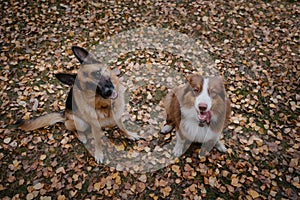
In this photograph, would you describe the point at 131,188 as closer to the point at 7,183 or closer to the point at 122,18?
the point at 7,183

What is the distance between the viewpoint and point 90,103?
140 inches

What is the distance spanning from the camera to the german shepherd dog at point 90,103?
11.0 feet

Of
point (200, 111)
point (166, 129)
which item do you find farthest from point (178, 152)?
point (200, 111)

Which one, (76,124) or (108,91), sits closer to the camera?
(108,91)

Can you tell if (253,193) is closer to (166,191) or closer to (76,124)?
(166,191)

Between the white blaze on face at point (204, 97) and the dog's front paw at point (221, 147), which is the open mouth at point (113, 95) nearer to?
the white blaze on face at point (204, 97)

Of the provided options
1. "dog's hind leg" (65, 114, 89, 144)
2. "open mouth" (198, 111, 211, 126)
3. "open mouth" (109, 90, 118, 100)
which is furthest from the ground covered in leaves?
"open mouth" (109, 90, 118, 100)

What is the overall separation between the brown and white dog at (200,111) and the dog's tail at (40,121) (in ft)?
5.92

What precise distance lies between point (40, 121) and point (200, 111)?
2.61m

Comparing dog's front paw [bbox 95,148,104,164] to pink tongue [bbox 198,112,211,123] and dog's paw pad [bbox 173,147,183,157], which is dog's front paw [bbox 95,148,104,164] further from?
pink tongue [bbox 198,112,211,123]

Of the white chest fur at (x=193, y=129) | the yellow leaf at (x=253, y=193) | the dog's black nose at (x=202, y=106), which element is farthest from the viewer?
the yellow leaf at (x=253, y=193)

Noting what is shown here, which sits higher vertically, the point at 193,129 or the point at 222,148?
the point at 193,129

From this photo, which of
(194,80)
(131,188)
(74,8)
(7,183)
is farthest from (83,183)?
(74,8)

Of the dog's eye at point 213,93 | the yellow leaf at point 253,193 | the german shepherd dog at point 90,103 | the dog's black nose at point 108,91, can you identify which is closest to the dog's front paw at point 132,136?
the german shepherd dog at point 90,103
